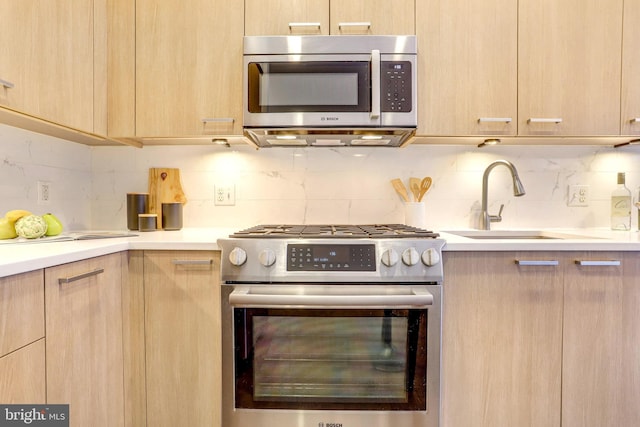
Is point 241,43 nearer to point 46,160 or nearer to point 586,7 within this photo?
point 46,160

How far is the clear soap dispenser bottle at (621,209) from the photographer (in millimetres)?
1938

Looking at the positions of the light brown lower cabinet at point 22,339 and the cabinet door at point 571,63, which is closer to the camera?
the light brown lower cabinet at point 22,339

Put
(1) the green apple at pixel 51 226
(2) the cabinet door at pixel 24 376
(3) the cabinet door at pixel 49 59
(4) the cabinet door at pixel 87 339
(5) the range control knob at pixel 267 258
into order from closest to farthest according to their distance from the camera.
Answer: (2) the cabinet door at pixel 24 376
(4) the cabinet door at pixel 87 339
(3) the cabinet door at pixel 49 59
(5) the range control knob at pixel 267 258
(1) the green apple at pixel 51 226

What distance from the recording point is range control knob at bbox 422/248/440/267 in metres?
1.37

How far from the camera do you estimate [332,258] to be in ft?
4.50

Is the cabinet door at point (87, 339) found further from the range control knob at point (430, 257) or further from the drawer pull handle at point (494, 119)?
the drawer pull handle at point (494, 119)

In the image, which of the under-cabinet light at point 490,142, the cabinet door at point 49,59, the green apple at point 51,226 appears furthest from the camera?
the under-cabinet light at point 490,142

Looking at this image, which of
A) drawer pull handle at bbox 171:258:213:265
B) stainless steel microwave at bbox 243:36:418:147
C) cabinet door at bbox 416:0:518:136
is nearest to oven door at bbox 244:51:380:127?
stainless steel microwave at bbox 243:36:418:147

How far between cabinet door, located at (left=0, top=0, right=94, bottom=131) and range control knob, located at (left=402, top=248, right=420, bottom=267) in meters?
1.35

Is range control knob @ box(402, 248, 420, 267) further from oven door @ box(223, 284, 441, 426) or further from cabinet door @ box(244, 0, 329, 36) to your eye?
cabinet door @ box(244, 0, 329, 36)

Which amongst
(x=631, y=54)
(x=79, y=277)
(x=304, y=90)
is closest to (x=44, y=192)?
(x=79, y=277)

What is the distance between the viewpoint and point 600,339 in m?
1.40

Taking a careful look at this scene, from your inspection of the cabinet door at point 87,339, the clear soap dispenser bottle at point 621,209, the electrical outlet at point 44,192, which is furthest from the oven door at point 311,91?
the clear soap dispenser bottle at point 621,209

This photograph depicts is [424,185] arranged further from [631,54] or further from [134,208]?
[134,208]
